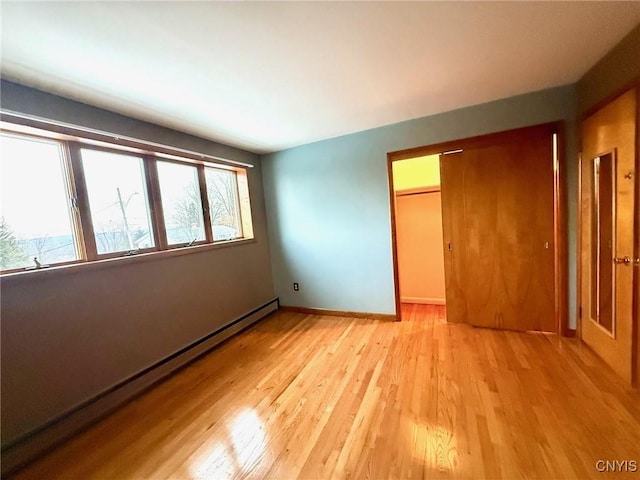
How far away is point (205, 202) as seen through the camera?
9.50 ft

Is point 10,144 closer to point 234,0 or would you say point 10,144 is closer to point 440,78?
point 234,0

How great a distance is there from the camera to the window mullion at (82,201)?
1850 millimetres

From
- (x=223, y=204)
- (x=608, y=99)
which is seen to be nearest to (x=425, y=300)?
(x=608, y=99)

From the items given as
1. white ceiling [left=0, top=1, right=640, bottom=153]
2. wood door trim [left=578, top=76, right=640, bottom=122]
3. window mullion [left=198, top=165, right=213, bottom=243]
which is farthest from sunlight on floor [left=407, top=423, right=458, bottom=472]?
window mullion [left=198, top=165, right=213, bottom=243]

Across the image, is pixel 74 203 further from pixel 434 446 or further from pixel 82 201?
pixel 434 446

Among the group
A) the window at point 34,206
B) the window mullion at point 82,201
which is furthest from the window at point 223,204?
the window at point 34,206

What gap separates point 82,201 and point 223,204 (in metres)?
1.45

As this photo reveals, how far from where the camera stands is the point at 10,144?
5.24 feet

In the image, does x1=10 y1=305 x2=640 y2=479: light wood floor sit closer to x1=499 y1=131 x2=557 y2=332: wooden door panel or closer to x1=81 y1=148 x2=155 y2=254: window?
x1=499 y1=131 x2=557 y2=332: wooden door panel

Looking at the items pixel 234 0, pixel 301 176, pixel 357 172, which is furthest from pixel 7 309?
pixel 357 172

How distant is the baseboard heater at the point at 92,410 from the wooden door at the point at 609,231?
11.1 ft

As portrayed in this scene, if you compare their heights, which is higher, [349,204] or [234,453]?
[349,204]

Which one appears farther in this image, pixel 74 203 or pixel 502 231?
pixel 502 231

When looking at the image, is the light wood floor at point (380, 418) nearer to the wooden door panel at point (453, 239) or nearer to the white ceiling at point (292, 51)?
the wooden door panel at point (453, 239)
